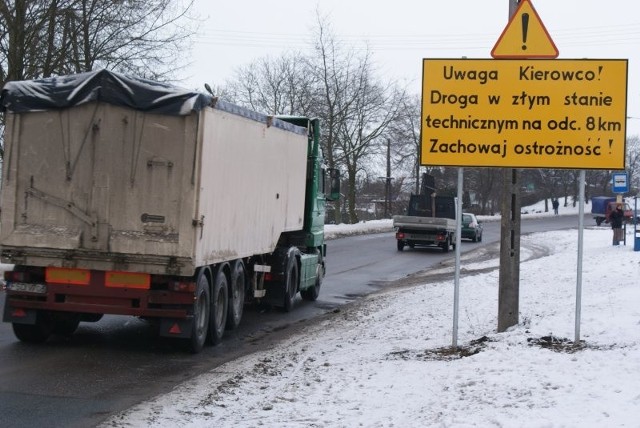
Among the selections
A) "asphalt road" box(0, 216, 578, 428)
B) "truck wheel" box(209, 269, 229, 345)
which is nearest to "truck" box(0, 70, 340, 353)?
"asphalt road" box(0, 216, 578, 428)

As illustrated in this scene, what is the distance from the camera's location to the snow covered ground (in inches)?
253

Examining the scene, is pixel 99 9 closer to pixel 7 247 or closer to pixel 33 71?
pixel 33 71

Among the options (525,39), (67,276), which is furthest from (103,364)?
(525,39)

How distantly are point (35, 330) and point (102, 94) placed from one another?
3.09 meters

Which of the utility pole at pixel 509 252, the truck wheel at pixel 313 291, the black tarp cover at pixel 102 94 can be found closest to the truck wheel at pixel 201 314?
the black tarp cover at pixel 102 94

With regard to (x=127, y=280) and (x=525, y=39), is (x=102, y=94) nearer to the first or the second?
(x=127, y=280)

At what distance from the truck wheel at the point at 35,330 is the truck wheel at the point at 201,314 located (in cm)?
190

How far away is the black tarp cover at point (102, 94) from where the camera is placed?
9.57 meters

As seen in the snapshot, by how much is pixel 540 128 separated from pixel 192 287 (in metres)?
4.36

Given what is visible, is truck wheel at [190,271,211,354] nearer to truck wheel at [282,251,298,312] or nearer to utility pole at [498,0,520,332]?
utility pole at [498,0,520,332]

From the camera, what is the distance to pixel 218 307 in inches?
447

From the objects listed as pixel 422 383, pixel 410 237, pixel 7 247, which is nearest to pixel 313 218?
pixel 7 247

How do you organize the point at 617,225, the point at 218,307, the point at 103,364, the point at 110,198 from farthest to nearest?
1. the point at 617,225
2. the point at 218,307
3. the point at 110,198
4. the point at 103,364

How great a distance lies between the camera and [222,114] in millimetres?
10359
